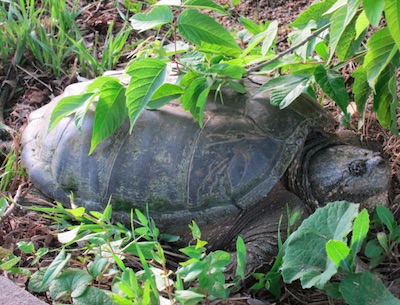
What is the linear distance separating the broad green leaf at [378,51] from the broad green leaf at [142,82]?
29.4 inches

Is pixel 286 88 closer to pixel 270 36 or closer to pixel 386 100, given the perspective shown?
pixel 270 36

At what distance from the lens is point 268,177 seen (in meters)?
2.44

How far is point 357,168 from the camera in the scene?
2471 millimetres

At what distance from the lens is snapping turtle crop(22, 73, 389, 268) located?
8.04ft

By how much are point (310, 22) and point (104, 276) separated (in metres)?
1.26

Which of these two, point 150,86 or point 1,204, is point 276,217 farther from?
point 1,204

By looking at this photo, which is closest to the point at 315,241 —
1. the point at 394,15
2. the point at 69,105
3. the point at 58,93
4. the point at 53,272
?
the point at 394,15

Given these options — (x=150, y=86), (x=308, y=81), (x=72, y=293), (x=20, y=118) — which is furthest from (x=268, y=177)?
(x=20, y=118)

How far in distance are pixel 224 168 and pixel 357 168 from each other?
1.87 ft

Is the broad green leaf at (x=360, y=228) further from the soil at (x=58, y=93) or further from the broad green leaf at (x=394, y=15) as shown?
the broad green leaf at (x=394, y=15)

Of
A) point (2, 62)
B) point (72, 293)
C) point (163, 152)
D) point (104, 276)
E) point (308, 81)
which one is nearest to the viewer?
point (72, 293)

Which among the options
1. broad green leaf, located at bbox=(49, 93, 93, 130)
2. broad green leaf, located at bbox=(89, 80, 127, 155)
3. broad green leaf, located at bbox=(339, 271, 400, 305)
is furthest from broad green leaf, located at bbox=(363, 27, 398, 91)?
broad green leaf, located at bbox=(49, 93, 93, 130)

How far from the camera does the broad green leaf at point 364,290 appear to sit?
1841 mm

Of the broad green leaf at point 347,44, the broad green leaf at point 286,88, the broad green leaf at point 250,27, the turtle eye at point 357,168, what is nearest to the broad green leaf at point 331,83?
the broad green leaf at point 286,88
